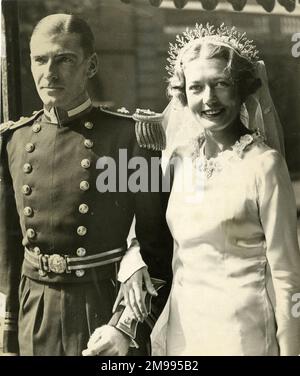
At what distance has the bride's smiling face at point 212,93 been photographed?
2.06 meters

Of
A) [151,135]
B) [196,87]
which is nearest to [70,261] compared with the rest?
[151,135]

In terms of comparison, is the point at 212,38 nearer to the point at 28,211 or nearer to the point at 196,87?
the point at 196,87

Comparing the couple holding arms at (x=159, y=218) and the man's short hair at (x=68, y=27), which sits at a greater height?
the man's short hair at (x=68, y=27)

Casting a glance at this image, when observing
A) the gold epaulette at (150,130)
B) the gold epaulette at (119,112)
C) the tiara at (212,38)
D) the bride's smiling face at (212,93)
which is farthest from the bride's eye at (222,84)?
the gold epaulette at (119,112)

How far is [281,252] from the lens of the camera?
2018mm

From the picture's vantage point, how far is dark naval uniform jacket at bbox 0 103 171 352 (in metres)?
2.07

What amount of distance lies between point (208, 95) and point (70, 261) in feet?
2.48

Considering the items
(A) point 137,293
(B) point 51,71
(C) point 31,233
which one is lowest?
(A) point 137,293

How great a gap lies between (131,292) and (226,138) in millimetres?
643

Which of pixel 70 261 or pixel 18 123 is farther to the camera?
pixel 18 123

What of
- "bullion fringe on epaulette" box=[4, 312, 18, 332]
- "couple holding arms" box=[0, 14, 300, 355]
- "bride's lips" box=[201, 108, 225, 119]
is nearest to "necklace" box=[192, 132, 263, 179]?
"couple holding arms" box=[0, 14, 300, 355]

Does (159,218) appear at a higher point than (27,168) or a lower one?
lower

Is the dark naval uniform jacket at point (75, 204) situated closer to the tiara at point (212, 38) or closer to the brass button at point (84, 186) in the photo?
the brass button at point (84, 186)
